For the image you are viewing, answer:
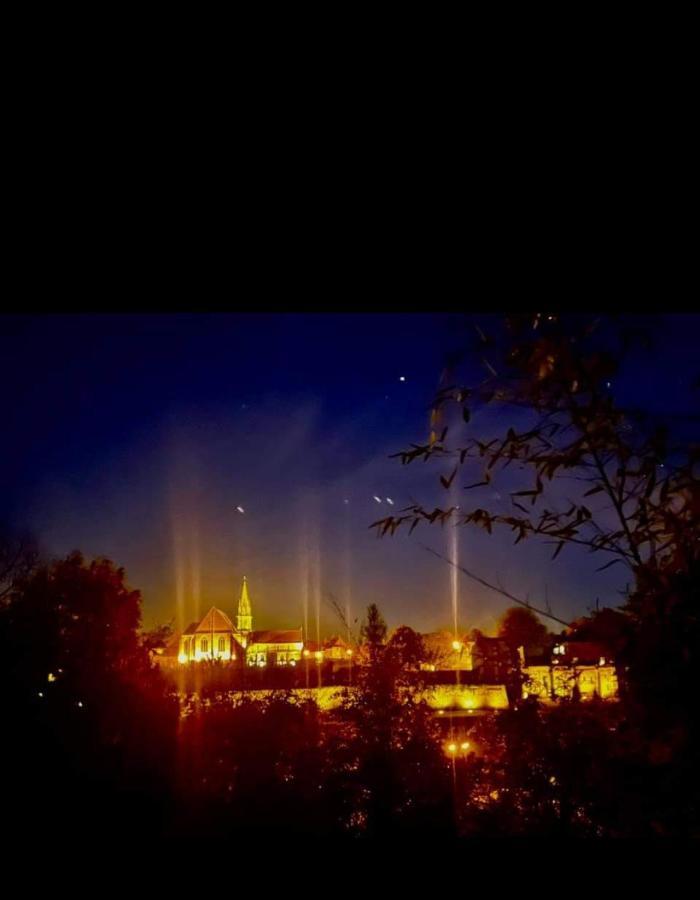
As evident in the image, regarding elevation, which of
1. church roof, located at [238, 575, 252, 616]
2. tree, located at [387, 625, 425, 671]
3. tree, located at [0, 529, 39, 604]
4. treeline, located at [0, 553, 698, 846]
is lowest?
treeline, located at [0, 553, 698, 846]

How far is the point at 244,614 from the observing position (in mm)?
3637

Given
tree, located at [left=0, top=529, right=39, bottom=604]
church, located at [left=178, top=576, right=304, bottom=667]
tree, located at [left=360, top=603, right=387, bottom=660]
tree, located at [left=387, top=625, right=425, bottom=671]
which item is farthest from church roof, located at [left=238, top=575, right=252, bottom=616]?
tree, located at [left=0, top=529, right=39, bottom=604]

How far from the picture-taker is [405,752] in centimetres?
348

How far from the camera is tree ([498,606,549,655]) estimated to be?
9.91ft

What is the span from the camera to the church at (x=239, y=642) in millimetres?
3609

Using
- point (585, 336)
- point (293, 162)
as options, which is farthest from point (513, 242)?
point (585, 336)

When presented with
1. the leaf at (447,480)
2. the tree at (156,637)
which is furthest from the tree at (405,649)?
the leaf at (447,480)

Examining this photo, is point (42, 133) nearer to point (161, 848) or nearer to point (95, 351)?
point (161, 848)

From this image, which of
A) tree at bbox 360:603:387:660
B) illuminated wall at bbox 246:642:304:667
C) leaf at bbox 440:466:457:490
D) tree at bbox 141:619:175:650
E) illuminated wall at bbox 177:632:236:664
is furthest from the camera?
illuminated wall at bbox 246:642:304:667

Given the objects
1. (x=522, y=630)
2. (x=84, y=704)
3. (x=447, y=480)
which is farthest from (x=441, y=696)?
(x=447, y=480)

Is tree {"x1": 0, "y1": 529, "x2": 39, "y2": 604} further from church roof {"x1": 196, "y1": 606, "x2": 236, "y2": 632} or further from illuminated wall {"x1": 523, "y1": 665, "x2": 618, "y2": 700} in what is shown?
illuminated wall {"x1": 523, "y1": 665, "x2": 618, "y2": 700}

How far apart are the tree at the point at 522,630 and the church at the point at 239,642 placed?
1.17 meters

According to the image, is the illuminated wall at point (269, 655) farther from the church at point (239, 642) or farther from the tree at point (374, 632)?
the tree at point (374, 632)

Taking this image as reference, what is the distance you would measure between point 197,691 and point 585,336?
8.93ft
